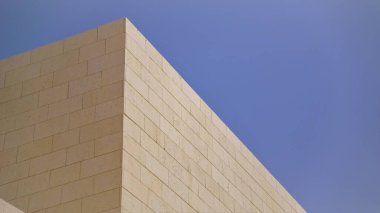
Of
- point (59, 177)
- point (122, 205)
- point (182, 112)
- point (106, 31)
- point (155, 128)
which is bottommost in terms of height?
point (122, 205)

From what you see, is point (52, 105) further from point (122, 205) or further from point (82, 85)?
point (122, 205)

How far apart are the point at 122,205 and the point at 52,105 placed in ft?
13.4

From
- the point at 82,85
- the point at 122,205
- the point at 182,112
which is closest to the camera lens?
the point at 122,205

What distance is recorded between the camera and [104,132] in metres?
17.7

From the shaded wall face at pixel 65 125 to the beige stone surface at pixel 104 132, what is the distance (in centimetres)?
3

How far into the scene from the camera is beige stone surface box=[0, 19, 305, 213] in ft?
56.7

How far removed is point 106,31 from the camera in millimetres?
19438

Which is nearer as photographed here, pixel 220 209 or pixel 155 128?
pixel 155 128

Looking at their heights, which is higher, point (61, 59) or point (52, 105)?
point (61, 59)

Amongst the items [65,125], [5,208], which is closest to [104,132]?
[65,125]

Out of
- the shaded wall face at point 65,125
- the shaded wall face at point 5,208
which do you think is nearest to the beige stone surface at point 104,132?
the shaded wall face at point 65,125

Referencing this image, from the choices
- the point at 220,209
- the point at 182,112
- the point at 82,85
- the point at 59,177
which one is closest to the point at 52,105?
the point at 82,85

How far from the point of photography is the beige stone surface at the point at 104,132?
17.3m

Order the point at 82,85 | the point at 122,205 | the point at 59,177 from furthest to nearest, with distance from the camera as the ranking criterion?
the point at 82,85 → the point at 59,177 → the point at 122,205
